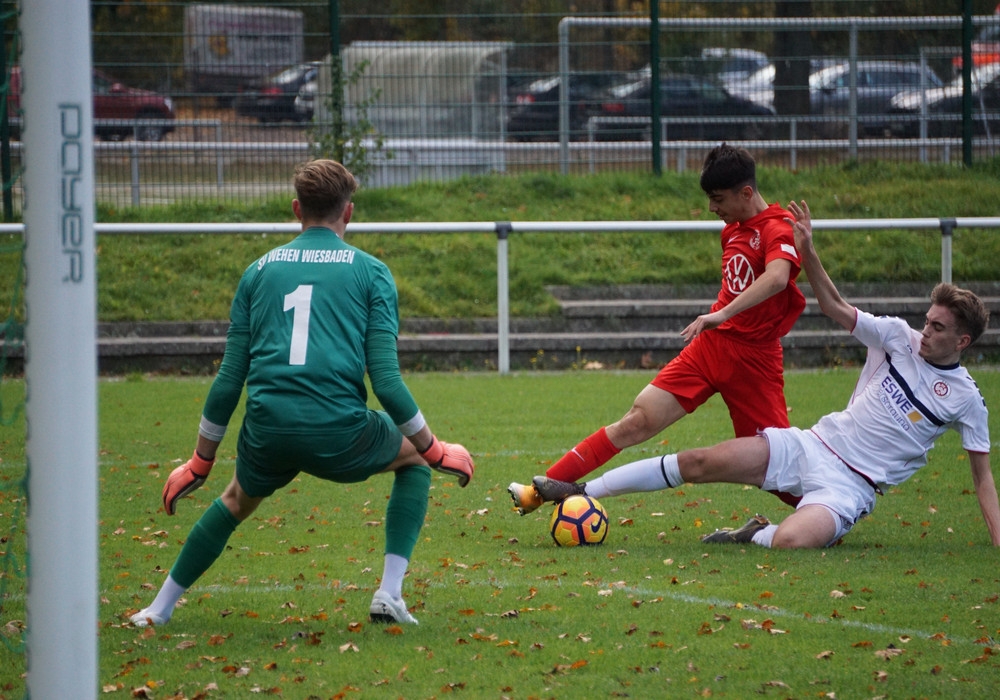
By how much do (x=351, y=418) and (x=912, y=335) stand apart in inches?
122

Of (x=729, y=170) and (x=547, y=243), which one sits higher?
(x=729, y=170)

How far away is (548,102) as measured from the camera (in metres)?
15.3

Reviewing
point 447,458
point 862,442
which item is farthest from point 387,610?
point 862,442

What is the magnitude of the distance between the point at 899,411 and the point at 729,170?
147cm

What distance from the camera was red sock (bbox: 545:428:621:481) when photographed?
6.08 metres

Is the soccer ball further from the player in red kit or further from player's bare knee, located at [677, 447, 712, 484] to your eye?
player's bare knee, located at [677, 447, 712, 484]

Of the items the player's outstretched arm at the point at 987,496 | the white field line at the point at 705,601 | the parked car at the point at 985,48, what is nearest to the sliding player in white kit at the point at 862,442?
the player's outstretched arm at the point at 987,496

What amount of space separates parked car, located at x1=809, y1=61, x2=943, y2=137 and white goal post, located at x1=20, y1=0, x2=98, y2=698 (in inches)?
559

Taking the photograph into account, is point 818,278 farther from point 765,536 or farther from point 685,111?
point 685,111

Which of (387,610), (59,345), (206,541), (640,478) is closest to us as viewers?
(59,345)

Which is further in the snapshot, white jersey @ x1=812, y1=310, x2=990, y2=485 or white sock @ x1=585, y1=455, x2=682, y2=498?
white sock @ x1=585, y1=455, x2=682, y2=498

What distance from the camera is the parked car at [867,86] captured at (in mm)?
15484

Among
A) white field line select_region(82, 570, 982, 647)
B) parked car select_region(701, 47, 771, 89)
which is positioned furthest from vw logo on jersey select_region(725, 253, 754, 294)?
parked car select_region(701, 47, 771, 89)

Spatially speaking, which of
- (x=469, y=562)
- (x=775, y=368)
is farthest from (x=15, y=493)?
(x=775, y=368)
